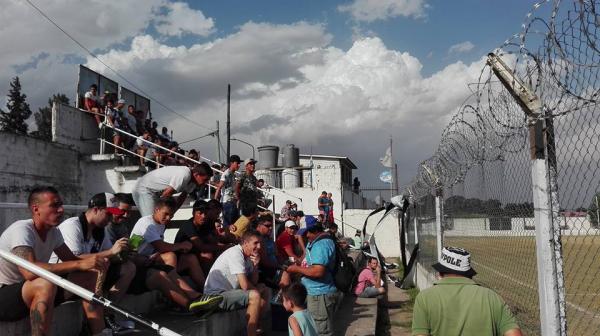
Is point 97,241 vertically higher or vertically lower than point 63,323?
higher

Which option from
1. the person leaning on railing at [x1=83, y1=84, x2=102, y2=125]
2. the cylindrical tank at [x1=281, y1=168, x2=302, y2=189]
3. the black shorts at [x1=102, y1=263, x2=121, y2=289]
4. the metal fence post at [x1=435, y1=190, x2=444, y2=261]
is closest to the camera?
the black shorts at [x1=102, y1=263, x2=121, y2=289]

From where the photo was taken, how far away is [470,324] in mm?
2965

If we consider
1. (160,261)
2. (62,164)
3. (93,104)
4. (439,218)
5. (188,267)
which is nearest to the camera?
(160,261)

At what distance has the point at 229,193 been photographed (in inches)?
396

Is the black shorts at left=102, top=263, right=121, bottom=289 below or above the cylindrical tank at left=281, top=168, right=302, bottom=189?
below

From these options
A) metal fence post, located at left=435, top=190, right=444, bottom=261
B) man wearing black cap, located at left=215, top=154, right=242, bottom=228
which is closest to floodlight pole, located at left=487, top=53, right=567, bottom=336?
metal fence post, located at left=435, top=190, right=444, bottom=261

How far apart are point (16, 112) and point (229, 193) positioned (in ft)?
142

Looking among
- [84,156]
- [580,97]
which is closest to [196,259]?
[580,97]

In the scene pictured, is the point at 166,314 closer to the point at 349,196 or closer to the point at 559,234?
the point at 559,234

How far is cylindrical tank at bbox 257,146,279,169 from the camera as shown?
108 feet

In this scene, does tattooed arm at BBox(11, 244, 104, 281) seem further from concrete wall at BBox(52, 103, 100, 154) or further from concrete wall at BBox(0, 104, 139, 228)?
concrete wall at BBox(52, 103, 100, 154)

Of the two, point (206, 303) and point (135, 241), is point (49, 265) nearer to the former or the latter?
point (135, 241)

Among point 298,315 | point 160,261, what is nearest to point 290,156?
point 160,261

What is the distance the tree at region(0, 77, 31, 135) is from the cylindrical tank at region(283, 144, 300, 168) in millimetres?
26181
